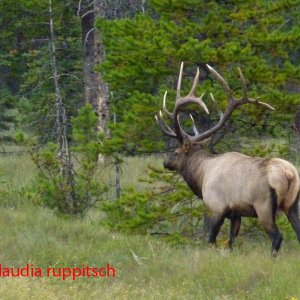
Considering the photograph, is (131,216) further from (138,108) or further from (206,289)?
(206,289)

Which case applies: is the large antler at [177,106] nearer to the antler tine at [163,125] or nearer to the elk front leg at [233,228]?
the antler tine at [163,125]

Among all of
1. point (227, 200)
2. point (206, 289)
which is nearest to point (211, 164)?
point (227, 200)

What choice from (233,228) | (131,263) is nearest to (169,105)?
(233,228)

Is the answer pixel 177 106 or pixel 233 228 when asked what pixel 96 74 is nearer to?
pixel 177 106

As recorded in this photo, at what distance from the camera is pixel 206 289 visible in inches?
319

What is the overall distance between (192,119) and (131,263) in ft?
8.68

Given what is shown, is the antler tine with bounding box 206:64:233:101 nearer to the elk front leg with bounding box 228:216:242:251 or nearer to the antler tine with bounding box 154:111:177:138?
the antler tine with bounding box 154:111:177:138

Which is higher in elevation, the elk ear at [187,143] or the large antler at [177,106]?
the large antler at [177,106]

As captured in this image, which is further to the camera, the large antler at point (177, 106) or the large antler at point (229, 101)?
the large antler at point (177, 106)

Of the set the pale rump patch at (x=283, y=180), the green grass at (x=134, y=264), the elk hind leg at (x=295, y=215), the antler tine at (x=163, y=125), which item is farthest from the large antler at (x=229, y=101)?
the green grass at (x=134, y=264)

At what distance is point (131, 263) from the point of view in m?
9.25

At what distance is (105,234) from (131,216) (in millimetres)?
1050

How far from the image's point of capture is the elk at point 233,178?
30.1 feet

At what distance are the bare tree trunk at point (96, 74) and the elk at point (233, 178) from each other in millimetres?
4551
